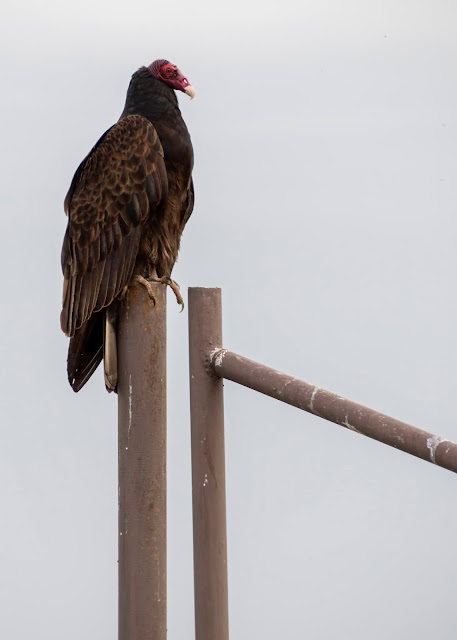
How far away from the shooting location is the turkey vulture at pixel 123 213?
2945mm

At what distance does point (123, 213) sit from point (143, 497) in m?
1.08

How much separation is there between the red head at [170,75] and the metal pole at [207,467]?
1.26 meters

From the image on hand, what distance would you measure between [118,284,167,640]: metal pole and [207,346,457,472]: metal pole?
184mm

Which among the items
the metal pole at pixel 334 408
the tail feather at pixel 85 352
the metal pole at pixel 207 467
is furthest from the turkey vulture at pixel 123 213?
the metal pole at pixel 334 408

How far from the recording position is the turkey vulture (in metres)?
2.95

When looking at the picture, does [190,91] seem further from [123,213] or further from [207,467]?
[207,467]

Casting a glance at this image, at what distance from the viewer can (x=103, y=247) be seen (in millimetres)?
3055

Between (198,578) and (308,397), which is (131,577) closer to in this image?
(198,578)

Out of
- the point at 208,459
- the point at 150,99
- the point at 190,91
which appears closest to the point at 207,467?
the point at 208,459

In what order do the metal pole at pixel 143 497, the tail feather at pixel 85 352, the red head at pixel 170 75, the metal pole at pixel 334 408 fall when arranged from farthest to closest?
the red head at pixel 170 75
the tail feather at pixel 85 352
the metal pole at pixel 143 497
the metal pole at pixel 334 408

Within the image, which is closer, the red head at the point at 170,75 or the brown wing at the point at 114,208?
Result: the brown wing at the point at 114,208

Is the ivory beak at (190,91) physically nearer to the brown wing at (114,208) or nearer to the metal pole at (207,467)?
the brown wing at (114,208)

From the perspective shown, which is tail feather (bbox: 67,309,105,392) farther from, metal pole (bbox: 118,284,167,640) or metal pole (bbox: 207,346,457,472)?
metal pole (bbox: 207,346,457,472)

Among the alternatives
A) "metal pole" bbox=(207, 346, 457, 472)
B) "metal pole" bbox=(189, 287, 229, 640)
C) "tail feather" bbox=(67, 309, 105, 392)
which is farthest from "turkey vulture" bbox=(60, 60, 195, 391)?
"metal pole" bbox=(207, 346, 457, 472)
